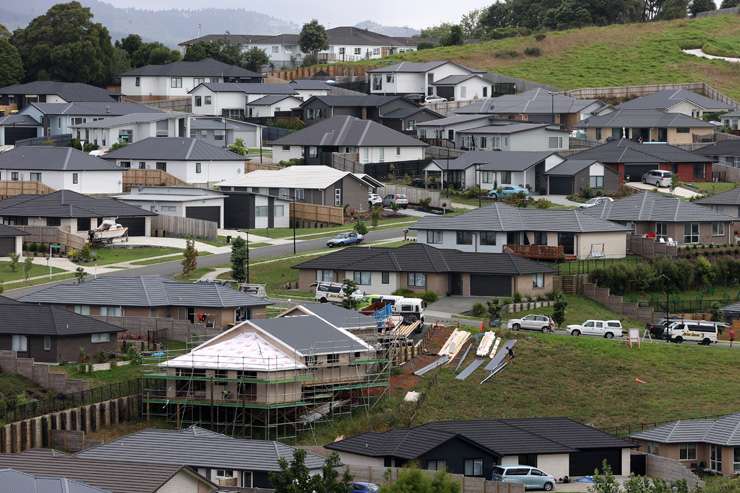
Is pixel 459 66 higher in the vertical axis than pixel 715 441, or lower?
higher

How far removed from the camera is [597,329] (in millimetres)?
82125

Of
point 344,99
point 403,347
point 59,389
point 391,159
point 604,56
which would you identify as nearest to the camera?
point 59,389

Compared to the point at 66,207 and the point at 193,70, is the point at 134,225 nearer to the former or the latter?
the point at 66,207

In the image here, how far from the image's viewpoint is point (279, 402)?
69250 mm

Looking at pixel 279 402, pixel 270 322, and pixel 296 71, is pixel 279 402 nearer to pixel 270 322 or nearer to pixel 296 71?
pixel 270 322

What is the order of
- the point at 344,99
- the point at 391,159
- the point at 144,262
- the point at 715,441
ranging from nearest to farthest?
the point at 715,441
the point at 144,262
the point at 391,159
the point at 344,99

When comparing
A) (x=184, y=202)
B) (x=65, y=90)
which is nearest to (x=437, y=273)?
(x=184, y=202)

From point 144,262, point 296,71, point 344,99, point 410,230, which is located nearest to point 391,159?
point 344,99

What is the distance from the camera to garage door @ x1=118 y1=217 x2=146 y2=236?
105188mm

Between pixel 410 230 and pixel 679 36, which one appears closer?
pixel 410 230

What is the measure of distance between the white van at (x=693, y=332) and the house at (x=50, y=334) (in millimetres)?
23952

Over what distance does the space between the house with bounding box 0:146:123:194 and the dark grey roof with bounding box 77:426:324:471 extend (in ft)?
176

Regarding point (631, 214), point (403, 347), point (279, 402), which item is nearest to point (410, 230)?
point (631, 214)

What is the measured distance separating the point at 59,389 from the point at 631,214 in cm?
3970
